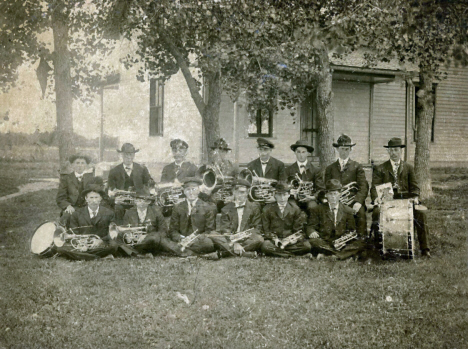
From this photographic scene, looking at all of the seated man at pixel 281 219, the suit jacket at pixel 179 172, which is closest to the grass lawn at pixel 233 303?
the seated man at pixel 281 219

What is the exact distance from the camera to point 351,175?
650 centimetres

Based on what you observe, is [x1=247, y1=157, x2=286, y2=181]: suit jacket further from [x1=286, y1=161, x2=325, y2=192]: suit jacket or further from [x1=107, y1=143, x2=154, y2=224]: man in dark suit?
[x1=107, y1=143, x2=154, y2=224]: man in dark suit

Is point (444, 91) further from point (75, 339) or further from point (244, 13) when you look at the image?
point (75, 339)

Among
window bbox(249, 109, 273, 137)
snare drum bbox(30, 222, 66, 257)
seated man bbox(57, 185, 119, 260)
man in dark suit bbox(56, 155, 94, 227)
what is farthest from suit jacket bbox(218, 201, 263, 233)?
window bbox(249, 109, 273, 137)

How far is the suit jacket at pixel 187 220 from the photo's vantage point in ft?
19.5

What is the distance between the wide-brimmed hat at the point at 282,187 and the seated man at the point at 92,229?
2.27 m

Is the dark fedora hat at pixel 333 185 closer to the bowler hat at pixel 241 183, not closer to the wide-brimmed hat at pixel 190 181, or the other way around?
the bowler hat at pixel 241 183

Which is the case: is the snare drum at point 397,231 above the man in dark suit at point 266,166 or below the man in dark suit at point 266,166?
below

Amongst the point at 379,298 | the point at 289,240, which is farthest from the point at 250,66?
the point at 379,298

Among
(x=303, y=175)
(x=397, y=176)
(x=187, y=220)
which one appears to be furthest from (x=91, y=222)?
(x=397, y=176)

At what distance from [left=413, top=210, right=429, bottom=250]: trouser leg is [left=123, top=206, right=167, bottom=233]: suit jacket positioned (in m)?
3.35

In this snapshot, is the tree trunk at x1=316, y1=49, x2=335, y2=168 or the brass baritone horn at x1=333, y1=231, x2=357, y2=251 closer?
the brass baritone horn at x1=333, y1=231, x2=357, y2=251

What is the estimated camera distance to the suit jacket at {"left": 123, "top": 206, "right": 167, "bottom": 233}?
6.00 metres

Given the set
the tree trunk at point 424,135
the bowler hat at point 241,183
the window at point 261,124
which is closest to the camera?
the bowler hat at point 241,183
